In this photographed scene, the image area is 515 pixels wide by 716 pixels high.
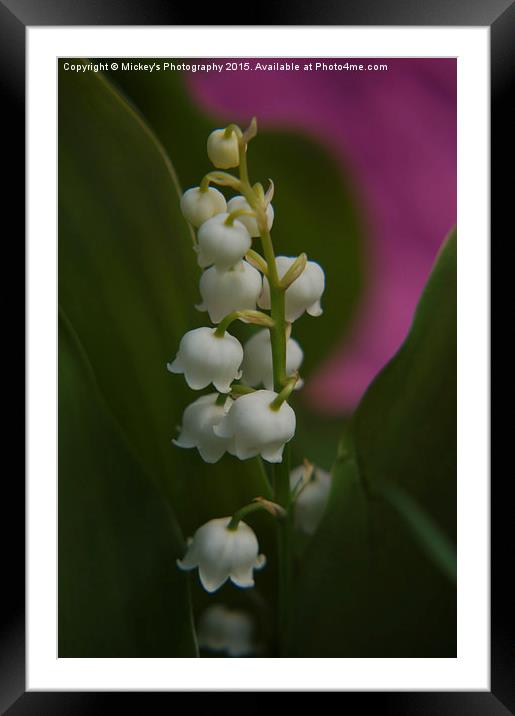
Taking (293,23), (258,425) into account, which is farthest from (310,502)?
(293,23)

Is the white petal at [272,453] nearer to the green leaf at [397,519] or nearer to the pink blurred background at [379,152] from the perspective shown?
the green leaf at [397,519]

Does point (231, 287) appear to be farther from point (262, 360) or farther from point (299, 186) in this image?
point (299, 186)

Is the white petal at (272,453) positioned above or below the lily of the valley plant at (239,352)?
below

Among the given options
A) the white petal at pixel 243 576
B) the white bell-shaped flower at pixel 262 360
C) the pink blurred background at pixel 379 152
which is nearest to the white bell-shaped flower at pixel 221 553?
the white petal at pixel 243 576

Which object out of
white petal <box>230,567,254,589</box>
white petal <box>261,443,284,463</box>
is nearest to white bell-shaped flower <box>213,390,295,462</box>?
white petal <box>261,443,284,463</box>

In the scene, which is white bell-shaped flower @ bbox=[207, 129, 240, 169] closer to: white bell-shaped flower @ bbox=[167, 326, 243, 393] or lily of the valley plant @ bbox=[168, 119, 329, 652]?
lily of the valley plant @ bbox=[168, 119, 329, 652]

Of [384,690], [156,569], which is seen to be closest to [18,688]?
[156,569]
